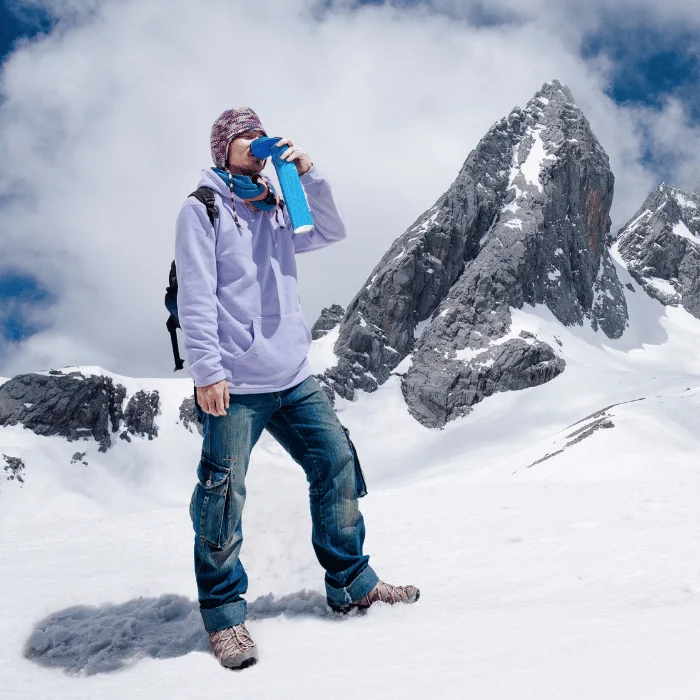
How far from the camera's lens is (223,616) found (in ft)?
10.5

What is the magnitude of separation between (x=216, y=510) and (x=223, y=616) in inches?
20.7

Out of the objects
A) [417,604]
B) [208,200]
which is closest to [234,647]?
[417,604]

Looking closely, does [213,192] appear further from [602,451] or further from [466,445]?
[466,445]

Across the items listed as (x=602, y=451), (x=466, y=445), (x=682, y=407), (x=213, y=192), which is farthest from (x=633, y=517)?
(x=466, y=445)

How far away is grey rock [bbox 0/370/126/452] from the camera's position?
76.2m

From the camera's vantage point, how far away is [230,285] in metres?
3.48

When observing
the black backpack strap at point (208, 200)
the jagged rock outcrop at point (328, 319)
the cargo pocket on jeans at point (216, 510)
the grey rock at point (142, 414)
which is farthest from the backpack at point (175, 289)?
the jagged rock outcrop at point (328, 319)

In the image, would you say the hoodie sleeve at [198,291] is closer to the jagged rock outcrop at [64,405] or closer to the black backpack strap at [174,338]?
the black backpack strap at [174,338]

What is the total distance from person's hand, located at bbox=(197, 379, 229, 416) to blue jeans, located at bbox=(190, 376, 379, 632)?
0.12m

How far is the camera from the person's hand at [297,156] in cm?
352

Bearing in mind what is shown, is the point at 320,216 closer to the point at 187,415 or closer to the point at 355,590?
the point at 355,590

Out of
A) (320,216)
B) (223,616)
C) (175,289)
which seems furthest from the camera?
(320,216)

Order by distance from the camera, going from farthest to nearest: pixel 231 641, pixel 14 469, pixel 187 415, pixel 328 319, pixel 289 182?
pixel 328 319
pixel 187 415
pixel 14 469
pixel 289 182
pixel 231 641

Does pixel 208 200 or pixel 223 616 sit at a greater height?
pixel 208 200
